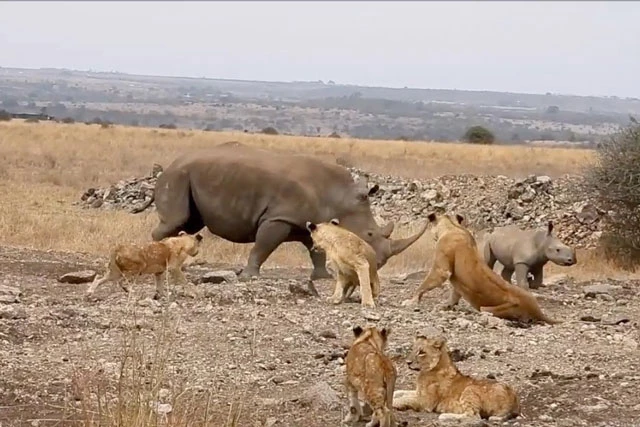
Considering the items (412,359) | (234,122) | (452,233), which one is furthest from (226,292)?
(234,122)

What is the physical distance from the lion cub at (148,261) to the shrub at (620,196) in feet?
32.3

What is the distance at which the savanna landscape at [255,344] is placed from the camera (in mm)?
7746

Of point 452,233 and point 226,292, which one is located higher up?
point 452,233

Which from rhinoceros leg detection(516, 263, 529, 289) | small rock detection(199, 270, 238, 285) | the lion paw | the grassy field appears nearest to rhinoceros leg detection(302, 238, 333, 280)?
small rock detection(199, 270, 238, 285)

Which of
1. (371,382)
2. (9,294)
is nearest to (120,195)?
(9,294)

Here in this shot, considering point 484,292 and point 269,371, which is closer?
point 269,371

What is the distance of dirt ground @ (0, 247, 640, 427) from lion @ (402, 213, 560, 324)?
207mm

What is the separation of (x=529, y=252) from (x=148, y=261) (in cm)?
563

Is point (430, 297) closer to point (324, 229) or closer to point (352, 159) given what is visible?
point (324, 229)

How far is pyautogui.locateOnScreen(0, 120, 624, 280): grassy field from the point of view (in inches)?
760

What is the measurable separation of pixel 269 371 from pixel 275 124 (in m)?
115

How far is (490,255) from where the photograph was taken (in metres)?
16.5

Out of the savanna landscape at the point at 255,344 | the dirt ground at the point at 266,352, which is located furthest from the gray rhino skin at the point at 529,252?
the dirt ground at the point at 266,352

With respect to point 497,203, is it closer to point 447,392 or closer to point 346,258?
point 346,258
